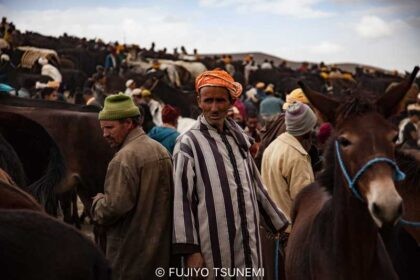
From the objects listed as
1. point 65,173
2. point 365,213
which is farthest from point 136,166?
point 65,173

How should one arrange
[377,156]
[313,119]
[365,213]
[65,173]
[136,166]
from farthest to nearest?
[65,173], [313,119], [136,166], [365,213], [377,156]

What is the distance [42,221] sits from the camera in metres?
3.04

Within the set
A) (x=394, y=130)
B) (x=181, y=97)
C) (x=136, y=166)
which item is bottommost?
(x=181, y=97)

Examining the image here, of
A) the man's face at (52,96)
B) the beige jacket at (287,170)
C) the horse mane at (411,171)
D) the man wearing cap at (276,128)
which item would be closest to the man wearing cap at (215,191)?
the beige jacket at (287,170)

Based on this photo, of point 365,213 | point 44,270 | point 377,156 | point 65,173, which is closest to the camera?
point 44,270

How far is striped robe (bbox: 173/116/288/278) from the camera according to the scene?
180 inches

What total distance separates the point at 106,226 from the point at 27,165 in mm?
3708

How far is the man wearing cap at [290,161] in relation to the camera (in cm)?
602

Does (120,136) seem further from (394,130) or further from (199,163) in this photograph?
(394,130)

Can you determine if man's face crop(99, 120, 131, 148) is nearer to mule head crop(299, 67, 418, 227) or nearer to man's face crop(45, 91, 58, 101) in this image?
mule head crop(299, 67, 418, 227)

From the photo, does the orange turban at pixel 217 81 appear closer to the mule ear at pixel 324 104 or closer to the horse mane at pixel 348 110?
the mule ear at pixel 324 104

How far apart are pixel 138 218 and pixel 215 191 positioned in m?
0.63

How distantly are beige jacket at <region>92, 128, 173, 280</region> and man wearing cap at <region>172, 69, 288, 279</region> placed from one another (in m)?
0.40

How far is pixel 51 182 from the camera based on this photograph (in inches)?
314
